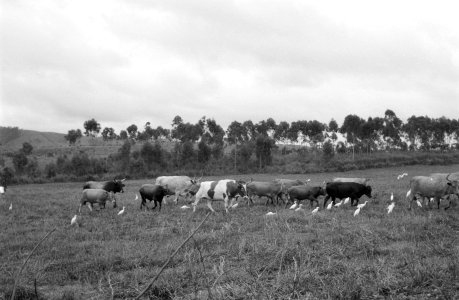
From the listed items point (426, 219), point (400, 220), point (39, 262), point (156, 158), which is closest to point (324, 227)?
point (400, 220)

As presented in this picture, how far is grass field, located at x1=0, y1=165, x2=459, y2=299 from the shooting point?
21.6 ft

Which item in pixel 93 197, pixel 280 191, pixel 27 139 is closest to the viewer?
pixel 93 197

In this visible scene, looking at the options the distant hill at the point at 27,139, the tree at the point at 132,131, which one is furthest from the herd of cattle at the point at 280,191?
the distant hill at the point at 27,139

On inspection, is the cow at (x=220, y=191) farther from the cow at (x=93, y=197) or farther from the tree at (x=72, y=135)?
the tree at (x=72, y=135)

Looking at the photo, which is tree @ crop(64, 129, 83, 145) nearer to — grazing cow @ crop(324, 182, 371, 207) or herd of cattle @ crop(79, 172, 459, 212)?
herd of cattle @ crop(79, 172, 459, 212)

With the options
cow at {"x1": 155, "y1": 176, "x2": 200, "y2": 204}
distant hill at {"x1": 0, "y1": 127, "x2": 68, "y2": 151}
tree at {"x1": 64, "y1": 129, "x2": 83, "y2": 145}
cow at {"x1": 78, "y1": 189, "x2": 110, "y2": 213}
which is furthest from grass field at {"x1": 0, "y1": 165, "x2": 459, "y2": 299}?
distant hill at {"x1": 0, "y1": 127, "x2": 68, "y2": 151}

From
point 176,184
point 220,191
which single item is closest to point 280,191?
point 220,191

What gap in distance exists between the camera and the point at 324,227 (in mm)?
13016

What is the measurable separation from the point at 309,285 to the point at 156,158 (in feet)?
209

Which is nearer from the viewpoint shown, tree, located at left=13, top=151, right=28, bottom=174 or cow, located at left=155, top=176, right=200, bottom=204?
cow, located at left=155, top=176, right=200, bottom=204

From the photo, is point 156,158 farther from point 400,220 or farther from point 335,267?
point 335,267

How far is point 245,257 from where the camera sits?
9.21 meters

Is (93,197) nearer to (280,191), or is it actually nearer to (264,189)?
(264,189)

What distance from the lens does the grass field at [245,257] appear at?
21.6ft
